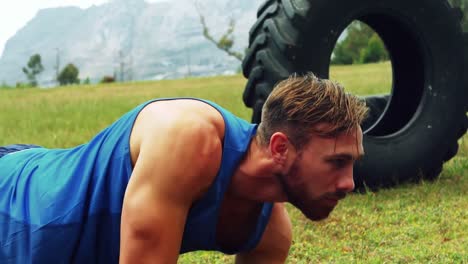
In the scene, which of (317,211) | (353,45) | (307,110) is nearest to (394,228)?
(317,211)

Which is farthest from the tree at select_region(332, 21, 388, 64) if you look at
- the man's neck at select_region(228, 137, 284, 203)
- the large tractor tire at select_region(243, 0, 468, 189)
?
the man's neck at select_region(228, 137, 284, 203)

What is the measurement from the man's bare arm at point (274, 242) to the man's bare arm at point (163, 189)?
0.64 meters

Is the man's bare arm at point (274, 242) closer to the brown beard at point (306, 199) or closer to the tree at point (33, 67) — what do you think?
the brown beard at point (306, 199)

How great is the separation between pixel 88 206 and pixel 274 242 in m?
0.76

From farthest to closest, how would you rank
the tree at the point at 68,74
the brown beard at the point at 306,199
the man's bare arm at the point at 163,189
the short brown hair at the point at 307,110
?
the tree at the point at 68,74, the brown beard at the point at 306,199, the short brown hair at the point at 307,110, the man's bare arm at the point at 163,189

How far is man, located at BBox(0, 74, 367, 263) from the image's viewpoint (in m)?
2.37

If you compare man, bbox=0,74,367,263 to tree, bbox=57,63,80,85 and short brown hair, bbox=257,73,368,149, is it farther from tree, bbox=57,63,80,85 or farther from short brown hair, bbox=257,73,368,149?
tree, bbox=57,63,80,85

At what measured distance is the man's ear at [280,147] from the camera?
2471 mm

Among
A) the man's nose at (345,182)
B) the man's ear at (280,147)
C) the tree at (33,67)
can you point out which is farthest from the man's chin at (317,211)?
the tree at (33,67)

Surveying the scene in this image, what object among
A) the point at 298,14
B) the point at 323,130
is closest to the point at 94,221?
the point at 323,130

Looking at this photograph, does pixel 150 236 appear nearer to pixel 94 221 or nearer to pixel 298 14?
pixel 94 221

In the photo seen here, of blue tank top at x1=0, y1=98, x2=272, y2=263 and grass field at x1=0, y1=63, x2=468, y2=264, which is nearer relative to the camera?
blue tank top at x1=0, y1=98, x2=272, y2=263

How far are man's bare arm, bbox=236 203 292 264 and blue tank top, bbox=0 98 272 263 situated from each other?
0.30m

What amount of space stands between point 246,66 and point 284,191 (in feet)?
9.73
